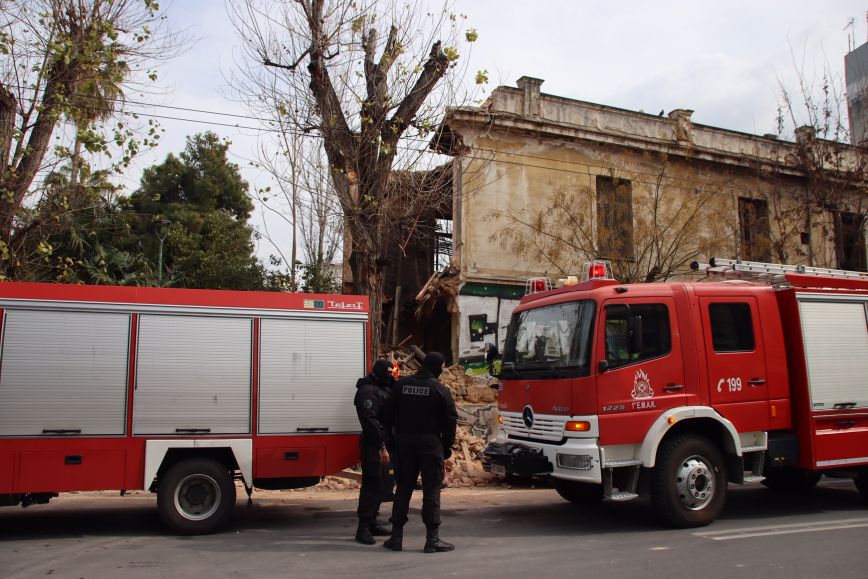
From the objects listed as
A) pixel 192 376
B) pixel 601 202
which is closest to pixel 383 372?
pixel 192 376

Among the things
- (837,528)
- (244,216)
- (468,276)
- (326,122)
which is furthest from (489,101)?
(244,216)

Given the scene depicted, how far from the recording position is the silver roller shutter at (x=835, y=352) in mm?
7879

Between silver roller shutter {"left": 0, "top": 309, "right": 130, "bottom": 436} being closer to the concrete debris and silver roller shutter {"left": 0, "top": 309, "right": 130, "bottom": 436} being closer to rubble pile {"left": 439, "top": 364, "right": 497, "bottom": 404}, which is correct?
rubble pile {"left": 439, "top": 364, "right": 497, "bottom": 404}

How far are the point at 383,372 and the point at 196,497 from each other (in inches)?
94.6

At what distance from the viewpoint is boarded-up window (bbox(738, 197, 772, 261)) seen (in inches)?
794

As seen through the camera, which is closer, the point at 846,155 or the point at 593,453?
the point at 593,453

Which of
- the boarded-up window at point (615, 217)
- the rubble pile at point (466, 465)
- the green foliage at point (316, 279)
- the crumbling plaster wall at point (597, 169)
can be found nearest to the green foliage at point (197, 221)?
the green foliage at point (316, 279)

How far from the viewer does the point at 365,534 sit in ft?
22.3

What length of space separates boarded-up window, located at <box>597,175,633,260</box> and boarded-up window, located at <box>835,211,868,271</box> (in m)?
6.50

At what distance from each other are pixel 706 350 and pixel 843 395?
204cm

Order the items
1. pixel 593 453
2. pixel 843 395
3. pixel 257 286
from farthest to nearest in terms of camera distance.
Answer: pixel 257 286 < pixel 843 395 < pixel 593 453

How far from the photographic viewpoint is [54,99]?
11008 millimetres

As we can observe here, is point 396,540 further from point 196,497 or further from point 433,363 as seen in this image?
point 196,497

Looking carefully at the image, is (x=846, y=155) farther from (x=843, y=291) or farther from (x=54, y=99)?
(x=54, y=99)
